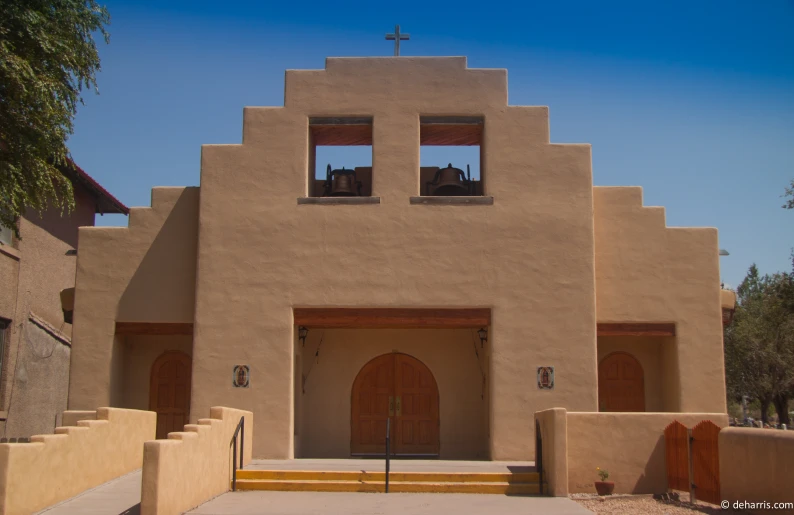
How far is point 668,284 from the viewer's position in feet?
63.5

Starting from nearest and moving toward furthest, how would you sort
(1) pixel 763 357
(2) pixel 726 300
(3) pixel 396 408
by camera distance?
(2) pixel 726 300 → (3) pixel 396 408 → (1) pixel 763 357

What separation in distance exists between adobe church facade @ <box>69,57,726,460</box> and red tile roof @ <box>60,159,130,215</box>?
6.09 meters

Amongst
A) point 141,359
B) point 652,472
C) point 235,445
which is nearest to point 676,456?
point 652,472

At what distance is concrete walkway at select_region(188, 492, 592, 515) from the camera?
1243cm

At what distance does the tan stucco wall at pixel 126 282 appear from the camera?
19.2m

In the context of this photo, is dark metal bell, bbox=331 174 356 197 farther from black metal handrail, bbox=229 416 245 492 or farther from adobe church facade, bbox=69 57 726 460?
black metal handrail, bbox=229 416 245 492

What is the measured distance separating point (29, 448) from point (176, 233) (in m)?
8.31

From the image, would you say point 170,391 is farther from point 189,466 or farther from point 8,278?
point 189,466

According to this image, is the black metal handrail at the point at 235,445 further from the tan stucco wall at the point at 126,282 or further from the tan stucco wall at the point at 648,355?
the tan stucco wall at the point at 648,355

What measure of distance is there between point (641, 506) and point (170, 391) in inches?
449

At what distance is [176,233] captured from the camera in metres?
19.6

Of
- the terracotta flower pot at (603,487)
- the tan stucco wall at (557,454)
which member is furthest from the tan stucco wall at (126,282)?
the terracotta flower pot at (603,487)

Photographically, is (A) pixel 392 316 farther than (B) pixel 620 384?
No

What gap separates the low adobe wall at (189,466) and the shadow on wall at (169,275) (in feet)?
15.1
